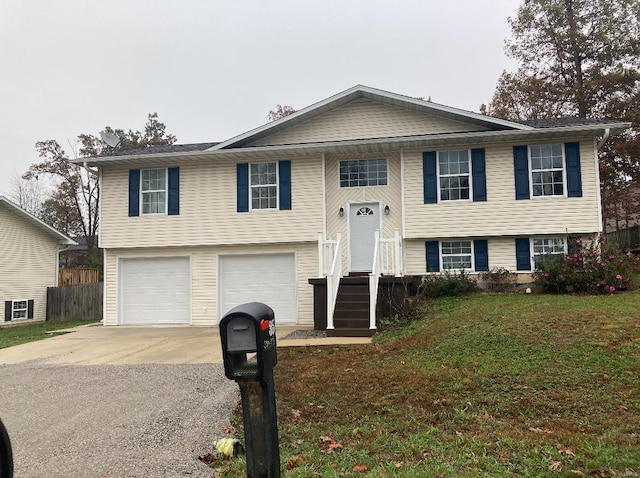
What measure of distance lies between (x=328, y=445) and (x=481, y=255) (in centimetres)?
1038

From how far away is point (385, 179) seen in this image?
13.8 metres

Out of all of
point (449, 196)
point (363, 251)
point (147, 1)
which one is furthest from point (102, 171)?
point (449, 196)

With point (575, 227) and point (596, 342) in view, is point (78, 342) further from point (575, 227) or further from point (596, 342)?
point (575, 227)

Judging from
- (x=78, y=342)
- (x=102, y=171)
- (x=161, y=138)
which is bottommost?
A: (x=78, y=342)

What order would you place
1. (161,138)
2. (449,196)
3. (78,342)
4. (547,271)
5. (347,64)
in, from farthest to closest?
(161,138)
(347,64)
(449,196)
(547,271)
(78,342)

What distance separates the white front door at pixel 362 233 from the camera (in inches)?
537

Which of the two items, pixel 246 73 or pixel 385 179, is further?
pixel 246 73

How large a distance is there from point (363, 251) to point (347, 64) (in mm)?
13406

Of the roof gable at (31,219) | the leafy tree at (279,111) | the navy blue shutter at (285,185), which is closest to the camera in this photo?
the navy blue shutter at (285,185)

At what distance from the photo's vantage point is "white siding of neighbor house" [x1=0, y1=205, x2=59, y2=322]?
18391mm

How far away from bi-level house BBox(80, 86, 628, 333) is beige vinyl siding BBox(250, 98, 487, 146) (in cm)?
3

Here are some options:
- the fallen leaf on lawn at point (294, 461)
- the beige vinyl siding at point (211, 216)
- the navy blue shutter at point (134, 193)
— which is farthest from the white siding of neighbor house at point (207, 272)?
the fallen leaf on lawn at point (294, 461)

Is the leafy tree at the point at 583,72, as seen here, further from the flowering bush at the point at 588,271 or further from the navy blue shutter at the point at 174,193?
the navy blue shutter at the point at 174,193

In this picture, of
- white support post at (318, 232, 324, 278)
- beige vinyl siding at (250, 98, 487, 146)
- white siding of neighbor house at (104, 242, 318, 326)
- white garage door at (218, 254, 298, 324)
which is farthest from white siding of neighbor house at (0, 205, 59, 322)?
white support post at (318, 232, 324, 278)
